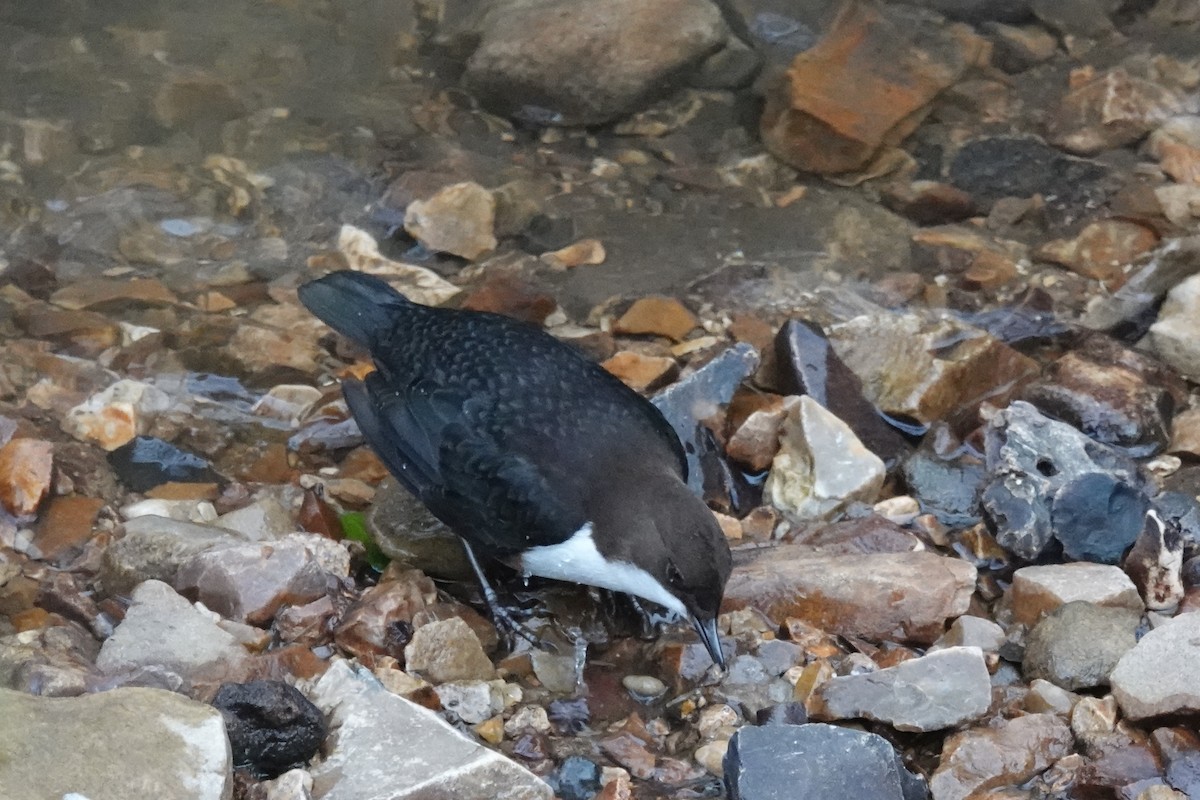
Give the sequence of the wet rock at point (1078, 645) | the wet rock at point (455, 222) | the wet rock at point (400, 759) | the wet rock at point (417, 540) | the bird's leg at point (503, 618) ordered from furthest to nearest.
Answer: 1. the wet rock at point (455, 222)
2. the wet rock at point (417, 540)
3. the bird's leg at point (503, 618)
4. the wet rock at point (1078, 645)
5. the wet rock at point (400, 759)

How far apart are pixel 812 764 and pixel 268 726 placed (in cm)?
120

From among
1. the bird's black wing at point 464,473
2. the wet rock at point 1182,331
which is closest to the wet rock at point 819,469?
the bird's black wing at point 464,473

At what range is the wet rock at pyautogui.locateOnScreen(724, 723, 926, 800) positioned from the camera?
2936 mm

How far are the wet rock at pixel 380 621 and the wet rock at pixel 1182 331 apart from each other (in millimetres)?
3050

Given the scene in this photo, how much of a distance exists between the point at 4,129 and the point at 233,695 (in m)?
4.62

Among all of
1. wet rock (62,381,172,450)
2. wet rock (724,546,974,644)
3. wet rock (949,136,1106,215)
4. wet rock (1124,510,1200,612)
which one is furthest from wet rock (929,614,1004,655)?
wet rock (949,136,1106,215)

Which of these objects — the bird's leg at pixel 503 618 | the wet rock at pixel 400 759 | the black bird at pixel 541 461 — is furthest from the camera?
the bird's leg at pixel 503 618

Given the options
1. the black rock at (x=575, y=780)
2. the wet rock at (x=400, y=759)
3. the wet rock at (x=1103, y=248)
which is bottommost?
the wet rock at (x=1103, y=248)

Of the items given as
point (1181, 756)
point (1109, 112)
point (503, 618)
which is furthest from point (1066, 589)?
point (1109, 112)

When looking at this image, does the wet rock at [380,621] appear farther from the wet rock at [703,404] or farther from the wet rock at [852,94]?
the wet rock at [852,94]

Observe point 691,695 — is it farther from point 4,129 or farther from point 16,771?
point 4,129

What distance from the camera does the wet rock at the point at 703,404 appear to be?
15.4ft

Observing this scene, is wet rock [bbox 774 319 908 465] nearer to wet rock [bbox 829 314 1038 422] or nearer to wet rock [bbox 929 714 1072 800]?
wet rock [bbox 829 314 1038 422]

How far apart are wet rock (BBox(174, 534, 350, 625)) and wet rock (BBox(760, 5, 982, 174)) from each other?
374 centimetres
